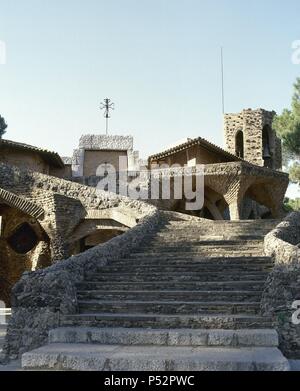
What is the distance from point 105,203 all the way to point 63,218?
1.77 meters

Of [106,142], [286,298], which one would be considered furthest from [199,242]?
[106,142]

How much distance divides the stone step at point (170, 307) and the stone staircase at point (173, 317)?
0.05ft

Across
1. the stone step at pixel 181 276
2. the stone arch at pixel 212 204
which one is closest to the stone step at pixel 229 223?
the stone step at pixel 181 276

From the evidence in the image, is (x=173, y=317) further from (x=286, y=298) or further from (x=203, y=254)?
(x=203, y=254)

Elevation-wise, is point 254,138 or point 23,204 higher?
point 254,138

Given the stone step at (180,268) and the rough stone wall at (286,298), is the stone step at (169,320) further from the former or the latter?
the stone step at (180,268)

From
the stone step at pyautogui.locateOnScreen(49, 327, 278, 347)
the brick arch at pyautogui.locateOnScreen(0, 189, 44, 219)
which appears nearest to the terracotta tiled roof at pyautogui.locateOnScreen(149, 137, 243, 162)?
the brick arch at pyautogui.locateOnScreen(0, 189, 44, 219)

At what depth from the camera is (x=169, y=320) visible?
6.57 meters

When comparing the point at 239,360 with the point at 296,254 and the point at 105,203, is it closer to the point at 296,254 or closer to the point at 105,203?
the point at 296,254

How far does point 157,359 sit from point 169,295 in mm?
2386

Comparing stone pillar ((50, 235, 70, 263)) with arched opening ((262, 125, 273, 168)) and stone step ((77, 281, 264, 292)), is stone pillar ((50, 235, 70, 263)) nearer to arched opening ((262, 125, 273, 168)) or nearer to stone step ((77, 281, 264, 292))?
stone step ((77, 281, 264, 292))

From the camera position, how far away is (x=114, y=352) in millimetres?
5605

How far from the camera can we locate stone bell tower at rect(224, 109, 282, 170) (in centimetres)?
2977

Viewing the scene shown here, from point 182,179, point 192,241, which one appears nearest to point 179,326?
point 192,241
